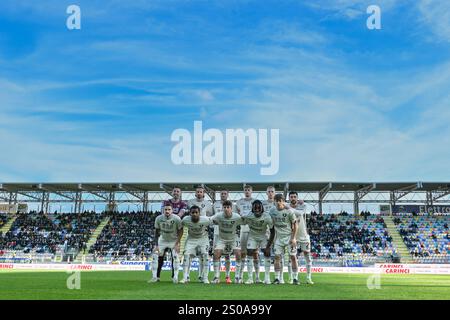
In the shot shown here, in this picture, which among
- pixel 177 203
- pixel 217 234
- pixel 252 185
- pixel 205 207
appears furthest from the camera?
pixel 252 185

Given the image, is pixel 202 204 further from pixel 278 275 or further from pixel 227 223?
pixel 278 275

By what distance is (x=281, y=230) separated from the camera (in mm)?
12117

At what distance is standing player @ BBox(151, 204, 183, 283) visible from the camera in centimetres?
1231

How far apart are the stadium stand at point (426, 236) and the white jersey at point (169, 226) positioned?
1135 inches

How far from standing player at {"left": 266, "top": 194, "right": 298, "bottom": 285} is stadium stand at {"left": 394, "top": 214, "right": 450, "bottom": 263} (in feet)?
89.1

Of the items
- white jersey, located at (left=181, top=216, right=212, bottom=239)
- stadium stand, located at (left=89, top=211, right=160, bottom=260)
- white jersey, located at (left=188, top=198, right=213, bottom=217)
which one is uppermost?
white jersey, located at (left=188, top=198, right=213, bottom=217)

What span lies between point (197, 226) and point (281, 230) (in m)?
2.35

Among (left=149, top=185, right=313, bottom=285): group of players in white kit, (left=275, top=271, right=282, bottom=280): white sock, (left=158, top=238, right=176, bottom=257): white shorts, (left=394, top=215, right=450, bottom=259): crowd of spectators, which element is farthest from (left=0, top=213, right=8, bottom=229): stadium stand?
(left=275, top=271, right=282, bottom=280): white sock

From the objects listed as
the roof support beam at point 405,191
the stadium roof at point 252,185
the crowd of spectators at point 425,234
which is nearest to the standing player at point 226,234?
the crowd of spectators at point 425,234

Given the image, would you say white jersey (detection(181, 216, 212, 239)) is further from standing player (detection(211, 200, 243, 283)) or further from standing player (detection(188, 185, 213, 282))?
standing player (detection(188, 185, 213, 282))

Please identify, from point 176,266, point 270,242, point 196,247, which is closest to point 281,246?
point 270,242

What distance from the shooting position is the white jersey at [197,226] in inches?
475
